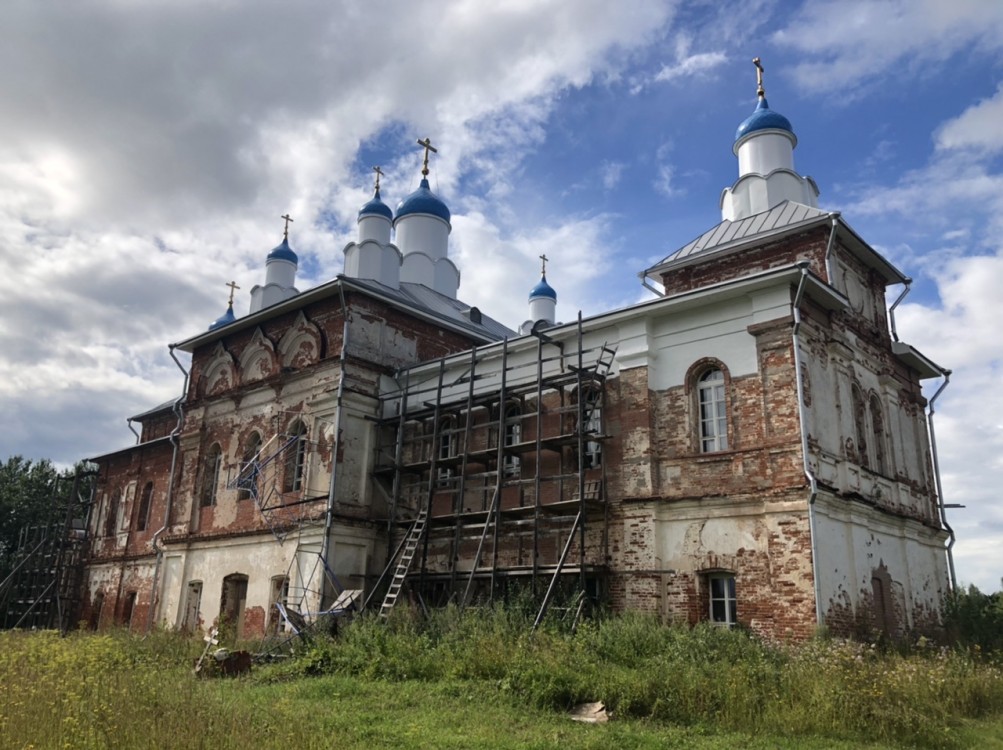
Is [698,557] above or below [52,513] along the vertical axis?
below

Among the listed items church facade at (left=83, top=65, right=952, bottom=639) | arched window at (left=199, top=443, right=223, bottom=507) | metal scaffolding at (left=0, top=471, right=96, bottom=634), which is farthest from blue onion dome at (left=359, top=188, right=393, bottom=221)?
metal scaffolding at (left=0, top=471, right=96, bottom=634)

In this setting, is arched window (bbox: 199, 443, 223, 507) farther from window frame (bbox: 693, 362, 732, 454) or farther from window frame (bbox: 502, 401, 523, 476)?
window frame (bbox: 693, 362, 732, 454)

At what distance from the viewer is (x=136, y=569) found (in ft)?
82.9

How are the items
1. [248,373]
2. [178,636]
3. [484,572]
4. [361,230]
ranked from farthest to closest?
[361,230], [248,373], [178,636], [484,572]

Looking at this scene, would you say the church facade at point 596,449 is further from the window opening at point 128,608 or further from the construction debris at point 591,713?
the construction debris at point 591,713

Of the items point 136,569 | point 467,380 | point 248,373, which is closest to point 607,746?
point 467,380

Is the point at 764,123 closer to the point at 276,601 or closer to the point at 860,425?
the point at 860,425

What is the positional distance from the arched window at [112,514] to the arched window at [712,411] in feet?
67.9

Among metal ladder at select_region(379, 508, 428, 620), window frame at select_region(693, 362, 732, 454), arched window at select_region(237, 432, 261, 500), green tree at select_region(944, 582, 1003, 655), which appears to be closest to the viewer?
window frame at select_region(693, 362, 732, 454)

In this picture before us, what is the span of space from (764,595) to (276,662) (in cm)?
795

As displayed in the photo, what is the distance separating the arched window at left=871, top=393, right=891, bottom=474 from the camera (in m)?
16.8

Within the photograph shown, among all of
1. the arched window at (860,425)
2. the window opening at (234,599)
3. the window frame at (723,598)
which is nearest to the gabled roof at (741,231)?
the arched window at (860,425)

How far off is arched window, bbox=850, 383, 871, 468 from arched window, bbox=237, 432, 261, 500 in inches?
513

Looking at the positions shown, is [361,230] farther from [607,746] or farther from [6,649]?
[607,746]
